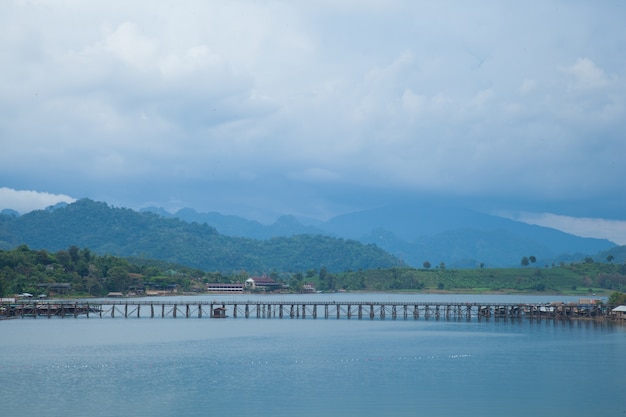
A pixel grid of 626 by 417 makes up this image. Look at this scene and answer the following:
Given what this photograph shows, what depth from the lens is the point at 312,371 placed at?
5672 cm

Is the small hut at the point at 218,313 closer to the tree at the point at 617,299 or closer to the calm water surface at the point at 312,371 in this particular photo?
the calm water surface at the point at 312,371

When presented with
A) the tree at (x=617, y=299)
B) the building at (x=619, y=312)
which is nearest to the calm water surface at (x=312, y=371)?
the building at (x=619, y=312)

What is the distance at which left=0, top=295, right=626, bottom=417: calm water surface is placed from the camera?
1761 inches

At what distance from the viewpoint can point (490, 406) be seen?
4522 centimetres

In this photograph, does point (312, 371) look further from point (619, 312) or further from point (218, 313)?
point (619, 312)

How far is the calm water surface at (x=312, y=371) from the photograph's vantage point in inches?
1761

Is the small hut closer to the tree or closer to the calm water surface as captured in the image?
the calm water surface

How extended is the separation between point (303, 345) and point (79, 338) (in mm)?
23925

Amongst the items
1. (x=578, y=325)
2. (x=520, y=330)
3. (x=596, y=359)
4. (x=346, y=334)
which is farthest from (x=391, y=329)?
(x=596, y=359)

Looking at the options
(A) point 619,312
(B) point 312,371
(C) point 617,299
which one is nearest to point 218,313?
(B) point 312,371

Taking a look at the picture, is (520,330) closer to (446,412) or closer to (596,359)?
(596,359)

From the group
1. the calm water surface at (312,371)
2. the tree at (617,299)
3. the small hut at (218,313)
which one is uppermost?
the tree at (617,299)

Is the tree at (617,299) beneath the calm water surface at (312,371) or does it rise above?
above

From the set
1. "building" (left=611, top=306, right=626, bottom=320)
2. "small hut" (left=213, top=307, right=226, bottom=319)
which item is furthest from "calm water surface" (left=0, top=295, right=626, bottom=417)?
"small hut" (left=213, top=307, right=226, bottom=319)
